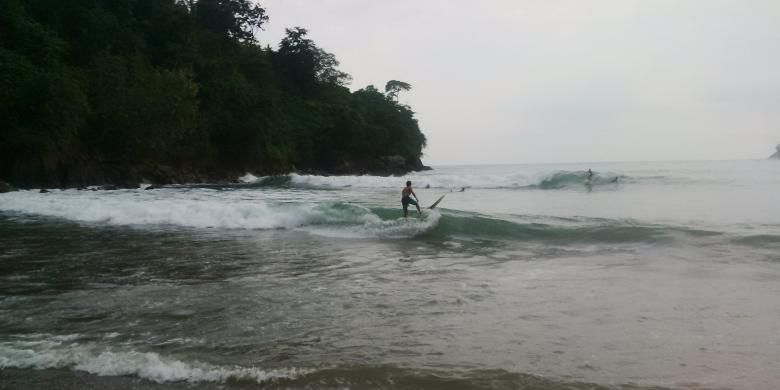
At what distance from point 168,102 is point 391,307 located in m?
29.9

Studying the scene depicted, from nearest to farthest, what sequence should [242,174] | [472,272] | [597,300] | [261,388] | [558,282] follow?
[261,388] < [597,300] < [558,282] < [472,272] < [242,174]

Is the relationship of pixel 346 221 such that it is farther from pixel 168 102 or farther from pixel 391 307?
pixel 168 102

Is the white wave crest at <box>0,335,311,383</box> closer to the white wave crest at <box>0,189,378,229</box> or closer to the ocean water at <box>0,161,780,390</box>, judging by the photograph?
the ocean water at <box>0,161,780,390</box>

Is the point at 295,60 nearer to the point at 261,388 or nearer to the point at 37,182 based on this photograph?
the point at 37,182

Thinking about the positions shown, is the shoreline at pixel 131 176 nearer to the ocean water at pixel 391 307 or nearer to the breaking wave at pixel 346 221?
the breaking wave at pixel 346 221

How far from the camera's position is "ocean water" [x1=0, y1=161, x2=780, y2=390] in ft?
Answer: 13.6

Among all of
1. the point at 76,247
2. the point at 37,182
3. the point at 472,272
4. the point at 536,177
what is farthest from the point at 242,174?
the point at 472,272

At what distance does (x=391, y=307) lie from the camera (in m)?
6.21

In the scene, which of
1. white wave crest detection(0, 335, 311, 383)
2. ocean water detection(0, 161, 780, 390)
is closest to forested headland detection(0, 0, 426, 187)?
ocean water detection(0, 161, 780, 390)

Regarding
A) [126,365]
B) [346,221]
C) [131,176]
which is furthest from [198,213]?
[131,176]

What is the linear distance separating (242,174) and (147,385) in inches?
1650

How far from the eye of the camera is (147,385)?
387cm

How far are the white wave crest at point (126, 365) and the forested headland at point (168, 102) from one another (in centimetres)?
2095

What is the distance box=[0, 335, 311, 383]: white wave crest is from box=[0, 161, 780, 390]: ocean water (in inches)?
0.6
